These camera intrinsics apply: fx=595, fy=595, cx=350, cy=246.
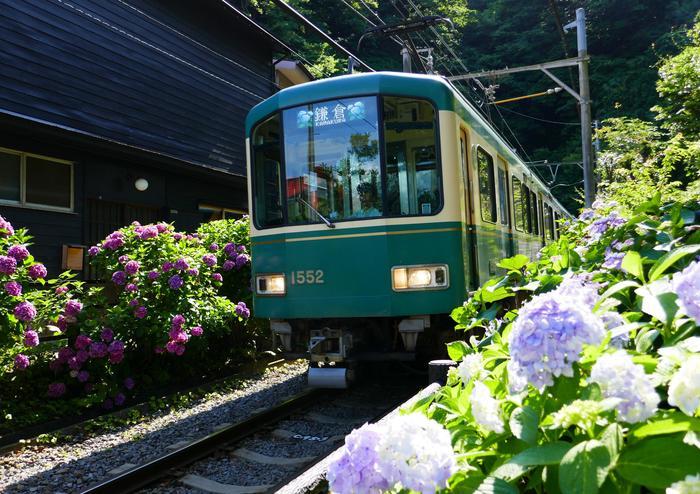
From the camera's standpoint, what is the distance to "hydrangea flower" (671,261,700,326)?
116 centimetres

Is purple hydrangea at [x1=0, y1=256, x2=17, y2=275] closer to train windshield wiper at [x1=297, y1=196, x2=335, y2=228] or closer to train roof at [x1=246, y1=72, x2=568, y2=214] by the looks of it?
train windshield wiper at [x1=297, y1=196, x2=335, y2=228]

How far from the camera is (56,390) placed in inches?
222

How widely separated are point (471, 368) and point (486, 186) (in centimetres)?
516

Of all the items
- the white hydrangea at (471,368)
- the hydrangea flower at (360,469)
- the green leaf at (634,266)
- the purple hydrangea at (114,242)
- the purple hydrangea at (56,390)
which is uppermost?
the purple hydrangea at (114,242)

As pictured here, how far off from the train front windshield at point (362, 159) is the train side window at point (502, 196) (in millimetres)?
2084

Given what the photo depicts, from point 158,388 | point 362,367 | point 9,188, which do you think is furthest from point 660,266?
point 9,188

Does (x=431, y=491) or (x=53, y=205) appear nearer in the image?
(x=431, y=491)

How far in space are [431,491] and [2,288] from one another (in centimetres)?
490

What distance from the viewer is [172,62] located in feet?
41.1

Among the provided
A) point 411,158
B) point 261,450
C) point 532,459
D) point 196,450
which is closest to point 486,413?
point 532,459

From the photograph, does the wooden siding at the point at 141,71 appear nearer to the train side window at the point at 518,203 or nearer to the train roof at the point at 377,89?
the train roof at the point at 377,89

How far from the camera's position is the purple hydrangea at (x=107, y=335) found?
5.86 meters

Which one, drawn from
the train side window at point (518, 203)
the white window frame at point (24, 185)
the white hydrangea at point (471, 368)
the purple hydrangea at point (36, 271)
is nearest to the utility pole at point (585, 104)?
the train side window at point (518, 203)

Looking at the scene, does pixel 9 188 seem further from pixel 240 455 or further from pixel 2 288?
pixel 240 455
